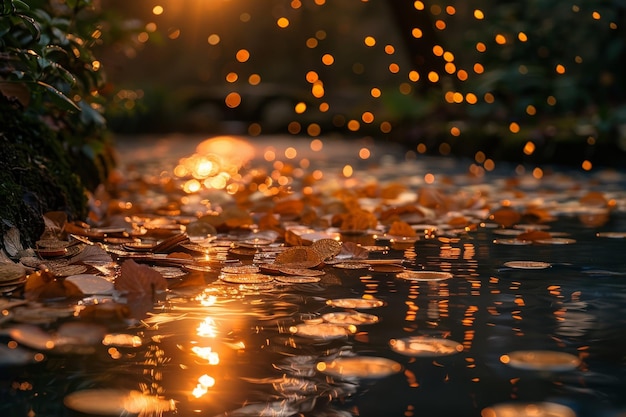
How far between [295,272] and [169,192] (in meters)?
3.53

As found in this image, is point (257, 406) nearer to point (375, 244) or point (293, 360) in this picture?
point (293, 360)

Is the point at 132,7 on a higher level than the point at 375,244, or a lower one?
higher

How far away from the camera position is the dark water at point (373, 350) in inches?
65.5

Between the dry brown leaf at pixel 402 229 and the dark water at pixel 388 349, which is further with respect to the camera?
the dry brown leaf at pixel 402 229

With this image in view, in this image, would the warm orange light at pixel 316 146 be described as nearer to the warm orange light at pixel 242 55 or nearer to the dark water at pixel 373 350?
the dark water at pixel 373 350

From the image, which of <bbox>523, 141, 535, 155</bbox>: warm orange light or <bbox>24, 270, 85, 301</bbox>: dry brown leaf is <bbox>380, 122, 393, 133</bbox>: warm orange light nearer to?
<bbox>523, 141, 535, 155</bbox>: warm orange light

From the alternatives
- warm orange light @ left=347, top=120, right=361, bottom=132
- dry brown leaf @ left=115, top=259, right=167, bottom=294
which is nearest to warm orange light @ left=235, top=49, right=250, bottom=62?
warm orange light @ left=347, top=120, right=361, bottom=132

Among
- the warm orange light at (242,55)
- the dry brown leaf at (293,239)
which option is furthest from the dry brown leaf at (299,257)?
the warm orange light at (242,55)

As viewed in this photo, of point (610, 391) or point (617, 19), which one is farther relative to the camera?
point (617, 19)

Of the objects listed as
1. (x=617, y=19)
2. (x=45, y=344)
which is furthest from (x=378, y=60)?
(x=45, y=344)

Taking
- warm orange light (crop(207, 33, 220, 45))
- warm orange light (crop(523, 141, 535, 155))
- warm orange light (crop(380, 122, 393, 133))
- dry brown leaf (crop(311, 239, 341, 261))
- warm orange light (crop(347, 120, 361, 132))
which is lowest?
warm orange light (crop(347, 120, 361, 132))

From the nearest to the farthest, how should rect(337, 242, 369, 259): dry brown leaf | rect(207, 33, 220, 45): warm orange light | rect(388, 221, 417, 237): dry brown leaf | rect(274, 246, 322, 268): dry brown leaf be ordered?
rect(274, 246, 322, 268): dry brown leaf
rect(337, 242, 369, 259): dry brown leaf
rect(388, 221, 417, 237): dry brown leaf
rect(207, 33, 220, 45): warm orange light

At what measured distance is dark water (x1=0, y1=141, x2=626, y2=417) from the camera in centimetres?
166

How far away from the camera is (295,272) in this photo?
9.63ft
